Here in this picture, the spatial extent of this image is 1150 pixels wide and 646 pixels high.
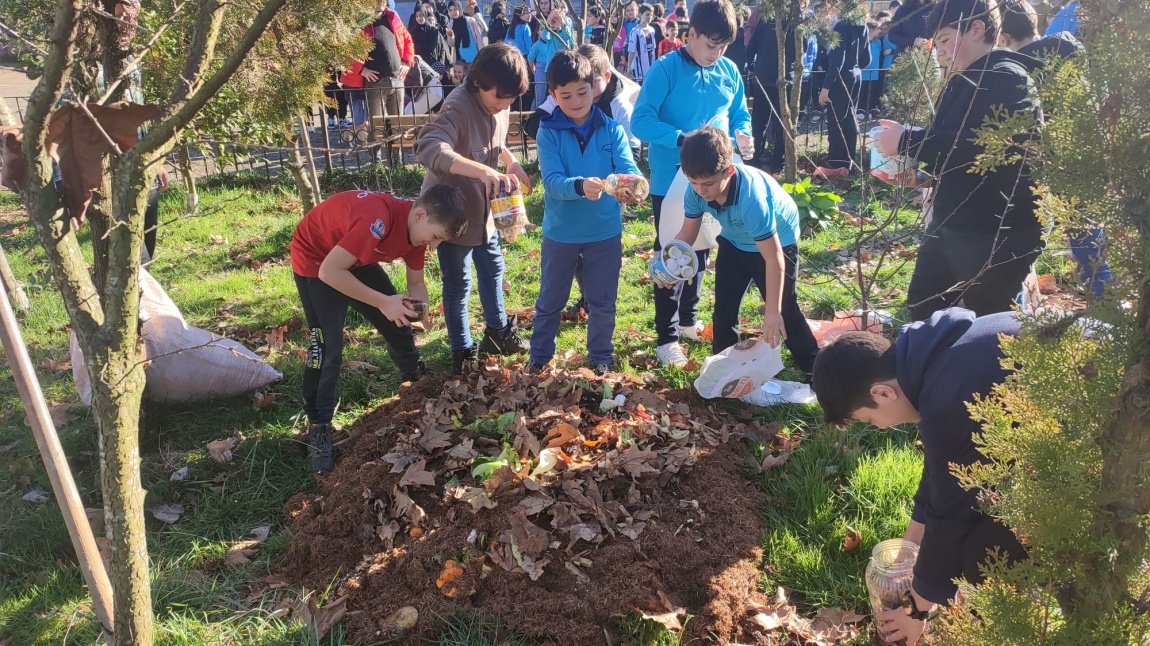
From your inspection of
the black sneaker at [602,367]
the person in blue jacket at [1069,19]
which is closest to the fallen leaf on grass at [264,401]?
the black sneaker at [602,367]

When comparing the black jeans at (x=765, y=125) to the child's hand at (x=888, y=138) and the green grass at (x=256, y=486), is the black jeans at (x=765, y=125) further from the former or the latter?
the child's hand at (x=888, y=138)

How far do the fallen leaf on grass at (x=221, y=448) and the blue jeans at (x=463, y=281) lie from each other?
4.00ft

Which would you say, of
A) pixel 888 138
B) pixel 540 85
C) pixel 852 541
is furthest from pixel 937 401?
pixel 540 85

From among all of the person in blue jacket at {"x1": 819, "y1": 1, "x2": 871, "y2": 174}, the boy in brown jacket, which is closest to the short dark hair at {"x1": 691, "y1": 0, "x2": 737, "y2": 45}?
the boy in brown jacket

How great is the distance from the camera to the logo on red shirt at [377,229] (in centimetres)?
334

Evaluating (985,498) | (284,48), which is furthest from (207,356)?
(985,498)

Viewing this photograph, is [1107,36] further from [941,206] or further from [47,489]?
[47,489]

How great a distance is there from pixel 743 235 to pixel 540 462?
5.05 ft

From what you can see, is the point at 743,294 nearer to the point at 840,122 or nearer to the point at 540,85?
the point at 840,122

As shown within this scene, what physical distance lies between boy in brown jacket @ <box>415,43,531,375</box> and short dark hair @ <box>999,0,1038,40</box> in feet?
7.45

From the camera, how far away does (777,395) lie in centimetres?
392

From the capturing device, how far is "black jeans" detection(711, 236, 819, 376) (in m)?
3.78

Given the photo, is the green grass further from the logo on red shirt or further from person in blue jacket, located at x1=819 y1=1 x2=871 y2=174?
person in blue jacket, located at x1=819 y1=1 x2=871 y2=174

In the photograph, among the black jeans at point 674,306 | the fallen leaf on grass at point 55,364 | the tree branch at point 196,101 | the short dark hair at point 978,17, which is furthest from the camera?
the fallen leaf on grass at point 55,364
